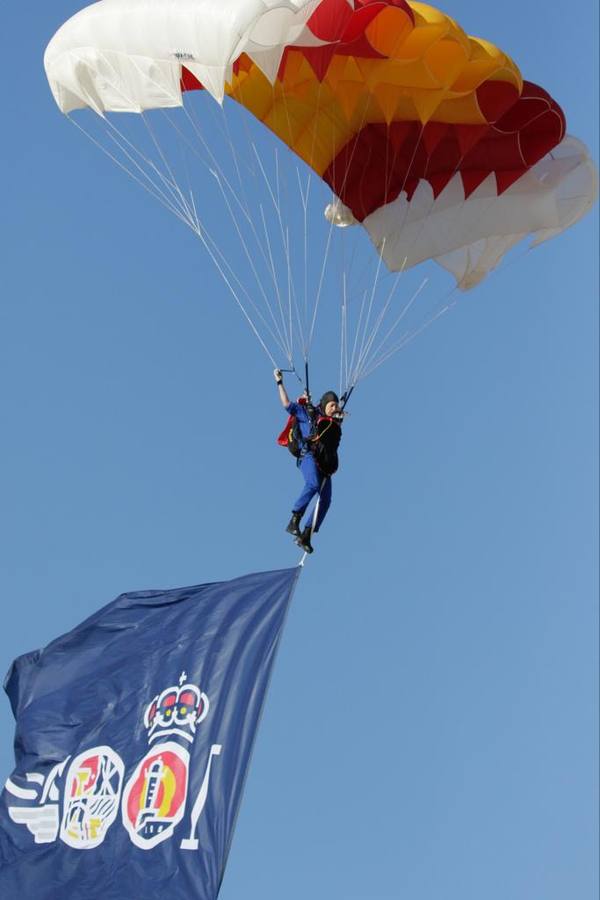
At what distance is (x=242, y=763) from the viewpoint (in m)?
12.1

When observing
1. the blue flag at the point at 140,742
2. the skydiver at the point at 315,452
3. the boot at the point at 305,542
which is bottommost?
the blue flag at the point at 140,742

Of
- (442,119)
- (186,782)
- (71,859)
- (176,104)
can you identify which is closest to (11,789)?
(71,859)

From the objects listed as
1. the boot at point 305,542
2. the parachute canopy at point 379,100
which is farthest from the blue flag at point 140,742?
the parachute canopy at point 379,100

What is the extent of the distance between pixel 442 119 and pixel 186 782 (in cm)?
688

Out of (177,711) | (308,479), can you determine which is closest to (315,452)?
(308,479)

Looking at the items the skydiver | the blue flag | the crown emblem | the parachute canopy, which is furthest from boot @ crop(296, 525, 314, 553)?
the parachute canopy

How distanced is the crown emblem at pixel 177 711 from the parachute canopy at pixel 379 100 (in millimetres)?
5140

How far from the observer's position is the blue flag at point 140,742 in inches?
479

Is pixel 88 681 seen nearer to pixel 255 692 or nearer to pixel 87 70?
pixel 255 692

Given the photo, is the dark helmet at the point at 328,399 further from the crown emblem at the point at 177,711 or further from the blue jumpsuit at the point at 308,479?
the crown emblem at the point at 177,711

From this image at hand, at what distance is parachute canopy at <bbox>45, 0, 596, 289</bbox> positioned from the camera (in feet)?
47.0

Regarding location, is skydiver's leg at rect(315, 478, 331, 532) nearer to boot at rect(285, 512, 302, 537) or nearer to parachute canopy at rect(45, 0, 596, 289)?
boot at rect(285, 512, 302, 537)

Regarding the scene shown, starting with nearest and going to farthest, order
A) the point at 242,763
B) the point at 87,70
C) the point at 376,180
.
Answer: the point at 242,763, the point at 87,70, the point at 376,180

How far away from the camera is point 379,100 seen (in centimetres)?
1546
